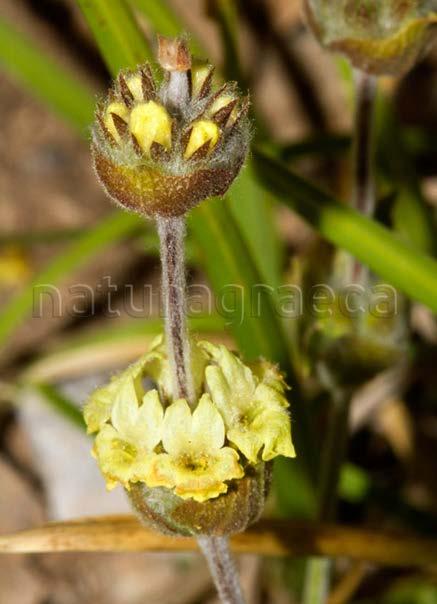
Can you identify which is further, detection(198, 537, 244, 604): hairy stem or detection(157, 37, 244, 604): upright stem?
detection(198, 537, 244, 604): hairy stem

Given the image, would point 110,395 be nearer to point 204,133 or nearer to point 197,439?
point 197,439

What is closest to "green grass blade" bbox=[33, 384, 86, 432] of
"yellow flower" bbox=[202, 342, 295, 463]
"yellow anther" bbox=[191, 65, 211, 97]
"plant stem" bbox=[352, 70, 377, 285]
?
"plant stem" bbox=[352, 70, 377, 285]

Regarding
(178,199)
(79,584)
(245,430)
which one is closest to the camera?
(178,199)

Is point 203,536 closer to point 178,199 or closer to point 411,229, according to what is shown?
point 178,199

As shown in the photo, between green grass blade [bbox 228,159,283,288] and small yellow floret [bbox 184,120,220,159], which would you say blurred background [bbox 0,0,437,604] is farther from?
small yellow floret [bbox 184,120,220,159]

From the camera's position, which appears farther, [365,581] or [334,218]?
[365,581]

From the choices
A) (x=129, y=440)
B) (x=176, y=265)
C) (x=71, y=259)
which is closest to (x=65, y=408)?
(x=71, y=259)

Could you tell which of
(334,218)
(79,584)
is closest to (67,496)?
(79,584)

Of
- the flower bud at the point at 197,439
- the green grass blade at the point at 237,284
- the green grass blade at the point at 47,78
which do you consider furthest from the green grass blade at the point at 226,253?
the green grass blade at the point at 47,78
